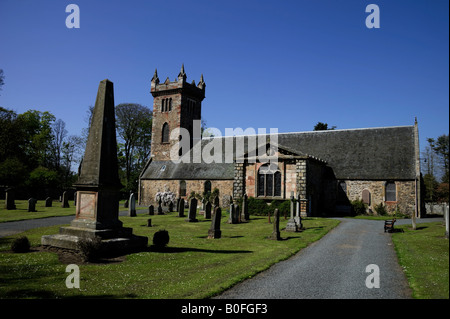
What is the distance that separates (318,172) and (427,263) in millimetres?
25980

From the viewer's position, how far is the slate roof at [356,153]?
1140 inches

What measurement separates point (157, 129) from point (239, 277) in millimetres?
38262

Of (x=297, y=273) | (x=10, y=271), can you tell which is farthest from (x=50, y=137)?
(x=297, y=273)

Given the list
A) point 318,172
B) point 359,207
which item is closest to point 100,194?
point 318,172

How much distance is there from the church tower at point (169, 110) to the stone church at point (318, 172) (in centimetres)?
364

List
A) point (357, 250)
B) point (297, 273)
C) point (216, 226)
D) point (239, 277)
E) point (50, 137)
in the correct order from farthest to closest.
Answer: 1. point (50, 137)
2. point (216, 226)
3. point (357, 250)
4. point (297, 273)
5. point (239, 277)

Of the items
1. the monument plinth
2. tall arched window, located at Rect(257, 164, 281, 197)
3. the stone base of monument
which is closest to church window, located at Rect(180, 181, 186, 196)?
tall arched window, located at Rect(257, 164, 281, 197)

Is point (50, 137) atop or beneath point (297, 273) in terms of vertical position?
atop

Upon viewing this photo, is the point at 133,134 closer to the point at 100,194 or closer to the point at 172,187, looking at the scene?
the point at 172,187

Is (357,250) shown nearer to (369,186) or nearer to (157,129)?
(369,186)

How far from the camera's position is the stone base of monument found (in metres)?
10.0

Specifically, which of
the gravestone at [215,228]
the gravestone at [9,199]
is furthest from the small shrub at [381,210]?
the gravestone at [9,199]

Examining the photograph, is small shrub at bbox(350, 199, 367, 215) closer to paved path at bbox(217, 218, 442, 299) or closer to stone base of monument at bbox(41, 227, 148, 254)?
paved path at bbox(217, 218, 442, 299)

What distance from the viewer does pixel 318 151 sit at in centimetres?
3338
